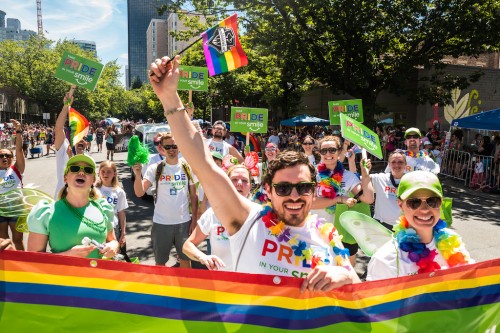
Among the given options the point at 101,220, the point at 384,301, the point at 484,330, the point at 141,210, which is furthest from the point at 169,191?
the point at 141,210

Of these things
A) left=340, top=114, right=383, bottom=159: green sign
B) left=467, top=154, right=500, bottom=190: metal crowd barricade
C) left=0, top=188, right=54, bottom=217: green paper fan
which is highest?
left=340, top=114, right=383, bottom=159: green sign

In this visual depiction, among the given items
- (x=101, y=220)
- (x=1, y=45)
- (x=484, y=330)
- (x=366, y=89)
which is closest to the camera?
(x=484, y=330)

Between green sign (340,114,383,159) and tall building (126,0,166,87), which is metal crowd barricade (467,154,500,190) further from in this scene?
tall building (126,0,166,87)

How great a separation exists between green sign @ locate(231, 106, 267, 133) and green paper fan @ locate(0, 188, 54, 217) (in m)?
5.23

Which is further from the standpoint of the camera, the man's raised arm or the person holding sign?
the person holding sign

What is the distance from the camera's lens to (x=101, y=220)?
2.91 meters

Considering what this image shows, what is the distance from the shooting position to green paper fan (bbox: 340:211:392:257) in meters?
2.78

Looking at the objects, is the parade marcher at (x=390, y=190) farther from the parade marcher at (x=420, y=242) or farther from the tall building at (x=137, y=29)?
the tall building at (x=137, y=29)

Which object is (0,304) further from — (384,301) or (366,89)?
(366,89)

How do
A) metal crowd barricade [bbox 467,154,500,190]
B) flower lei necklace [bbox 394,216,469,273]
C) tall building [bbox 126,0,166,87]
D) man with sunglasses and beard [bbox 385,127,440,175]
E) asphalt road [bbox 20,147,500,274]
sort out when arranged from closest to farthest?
flower lei necklace [bbox 394,216,469,273] → man with sunglasses and beard [bbox 385,127,440,175] → asphalt road [bbox 20,147,500,274] → metal crowd barricade [bbox 467,154,500,190] → tall building [bbox 126,0,166,87]

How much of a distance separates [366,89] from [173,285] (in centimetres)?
1550

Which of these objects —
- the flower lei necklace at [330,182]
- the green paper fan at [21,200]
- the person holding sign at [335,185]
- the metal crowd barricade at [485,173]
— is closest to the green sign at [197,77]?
the person holding sign at [335,185]

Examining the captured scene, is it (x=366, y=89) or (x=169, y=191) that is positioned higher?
(x=366, y=89)

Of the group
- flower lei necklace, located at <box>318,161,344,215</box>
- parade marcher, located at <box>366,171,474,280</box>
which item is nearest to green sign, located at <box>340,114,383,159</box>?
flower lei necklace, located at <box>318,161,344,215</box>
